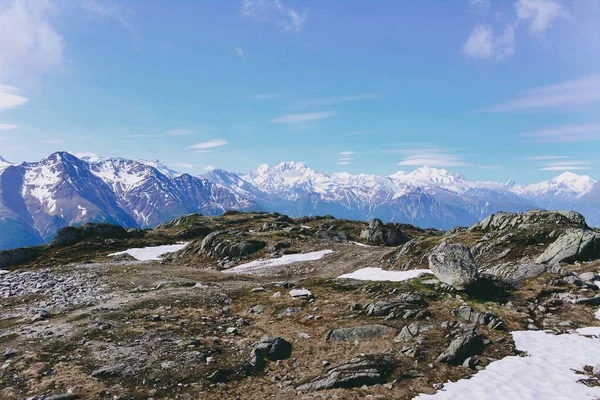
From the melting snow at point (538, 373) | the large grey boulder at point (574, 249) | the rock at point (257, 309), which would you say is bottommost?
the melting snow at point (538, 373)

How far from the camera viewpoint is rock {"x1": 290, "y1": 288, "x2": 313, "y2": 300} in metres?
30.5

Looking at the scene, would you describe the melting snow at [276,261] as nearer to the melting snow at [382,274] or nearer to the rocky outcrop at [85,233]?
the melting snow at [382,274]

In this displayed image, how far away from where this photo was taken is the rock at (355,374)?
16.8m

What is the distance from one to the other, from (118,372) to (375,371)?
497 inches

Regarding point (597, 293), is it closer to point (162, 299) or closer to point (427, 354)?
point (427, 354)

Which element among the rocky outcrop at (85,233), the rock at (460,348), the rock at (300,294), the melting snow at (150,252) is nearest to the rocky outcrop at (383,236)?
the melting snow at (150,252)

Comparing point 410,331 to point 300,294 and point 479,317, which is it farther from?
point 300,294

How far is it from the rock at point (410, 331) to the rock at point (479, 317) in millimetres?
3606

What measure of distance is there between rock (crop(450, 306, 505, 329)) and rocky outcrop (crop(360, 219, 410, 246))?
54.4m

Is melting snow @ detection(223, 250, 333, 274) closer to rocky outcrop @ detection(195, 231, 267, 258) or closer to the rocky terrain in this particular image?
rocky outcrop @ detection(195, 231, 267, 258)

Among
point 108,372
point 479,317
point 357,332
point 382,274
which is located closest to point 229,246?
point 382,274

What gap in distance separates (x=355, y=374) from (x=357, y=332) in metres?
5.20

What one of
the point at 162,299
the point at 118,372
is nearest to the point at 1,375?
the point at 118,372

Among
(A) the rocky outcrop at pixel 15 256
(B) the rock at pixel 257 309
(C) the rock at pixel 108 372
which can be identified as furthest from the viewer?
(A) the rocky outcrop at pixel 15 256
